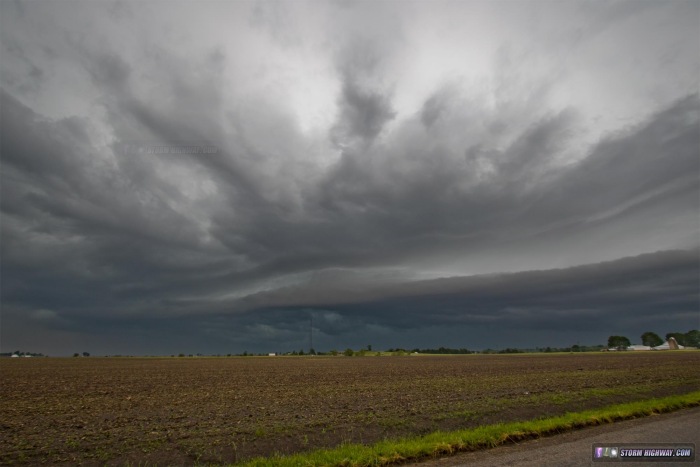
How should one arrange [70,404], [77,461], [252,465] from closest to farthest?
[252,465], [77,461], [70,404]

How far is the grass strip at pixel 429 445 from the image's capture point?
13.1 m

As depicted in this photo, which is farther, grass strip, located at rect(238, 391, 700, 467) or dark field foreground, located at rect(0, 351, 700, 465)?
dark field foreground, located at rect(0, 351, 700, 465)

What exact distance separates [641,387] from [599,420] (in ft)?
58.7

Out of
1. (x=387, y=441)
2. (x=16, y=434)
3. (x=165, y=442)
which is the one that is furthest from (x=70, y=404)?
(x=387, y=441)

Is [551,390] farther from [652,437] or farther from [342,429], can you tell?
[342,429]

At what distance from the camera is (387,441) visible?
15.7 meters

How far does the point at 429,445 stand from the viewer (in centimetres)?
1442

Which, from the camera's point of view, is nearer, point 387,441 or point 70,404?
point 387,441

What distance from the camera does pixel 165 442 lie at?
16438 mm

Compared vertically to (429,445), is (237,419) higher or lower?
higher

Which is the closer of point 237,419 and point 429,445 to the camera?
point 429,445

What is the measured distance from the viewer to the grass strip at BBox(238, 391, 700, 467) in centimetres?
1311

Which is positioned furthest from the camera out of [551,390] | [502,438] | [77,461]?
[551,390]

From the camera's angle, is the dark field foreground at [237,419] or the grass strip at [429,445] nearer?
the grass strip at [429,445]
